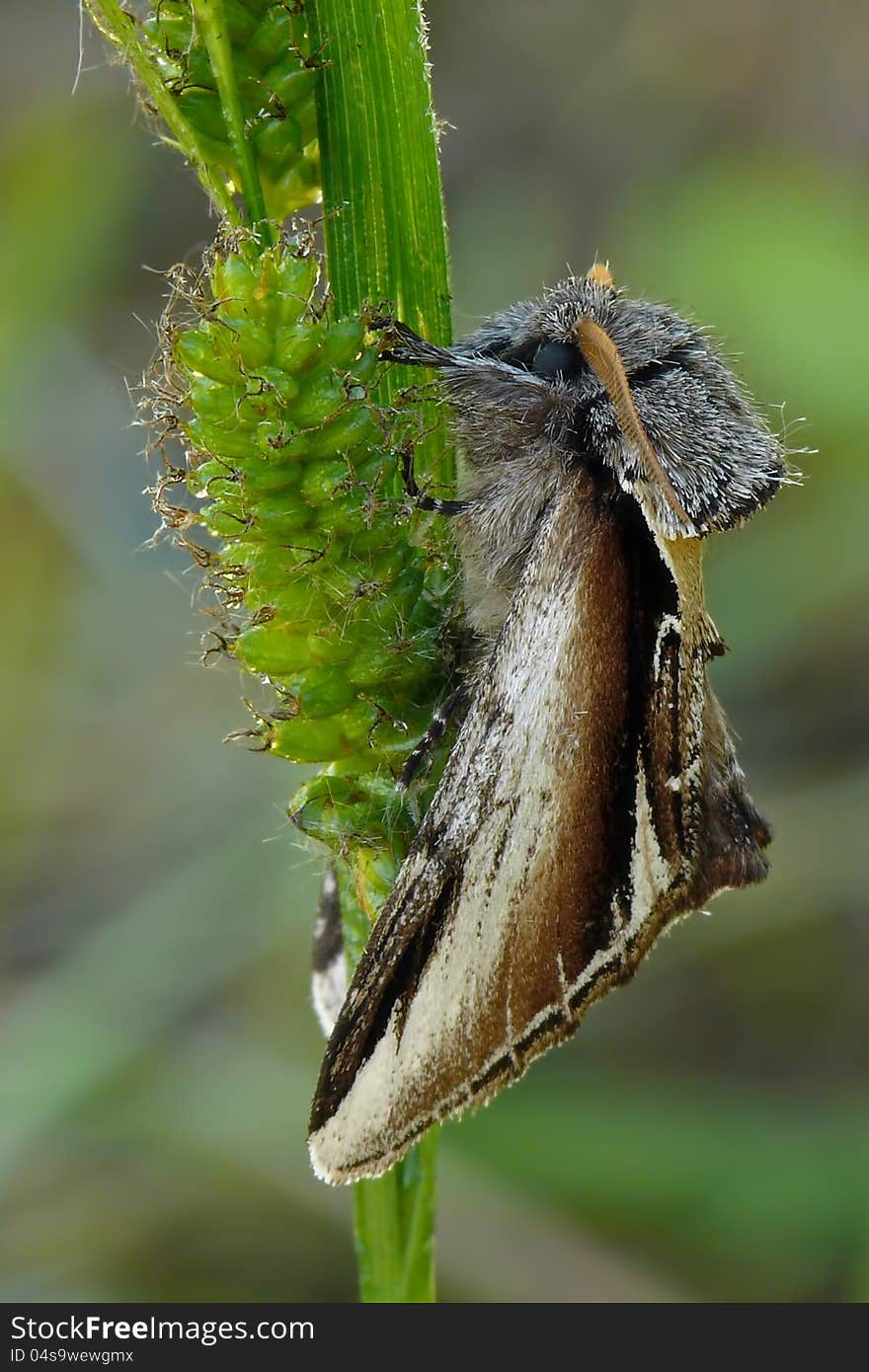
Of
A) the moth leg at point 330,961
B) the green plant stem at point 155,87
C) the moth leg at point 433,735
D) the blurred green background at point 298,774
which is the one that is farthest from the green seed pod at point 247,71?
the blurred green background at point 298,774

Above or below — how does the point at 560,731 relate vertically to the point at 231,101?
below

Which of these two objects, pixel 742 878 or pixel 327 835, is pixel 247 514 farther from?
pixel 742 878

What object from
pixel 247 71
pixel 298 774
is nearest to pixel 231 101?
pixel 247 71

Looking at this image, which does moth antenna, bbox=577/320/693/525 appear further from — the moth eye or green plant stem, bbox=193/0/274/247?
green plant stem, bbox=193/0/274/247

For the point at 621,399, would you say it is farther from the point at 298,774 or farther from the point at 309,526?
the point at 298,774

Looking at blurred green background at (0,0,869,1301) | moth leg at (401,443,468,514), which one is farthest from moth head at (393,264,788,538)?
blurred green background at (0,0,869,1301)
